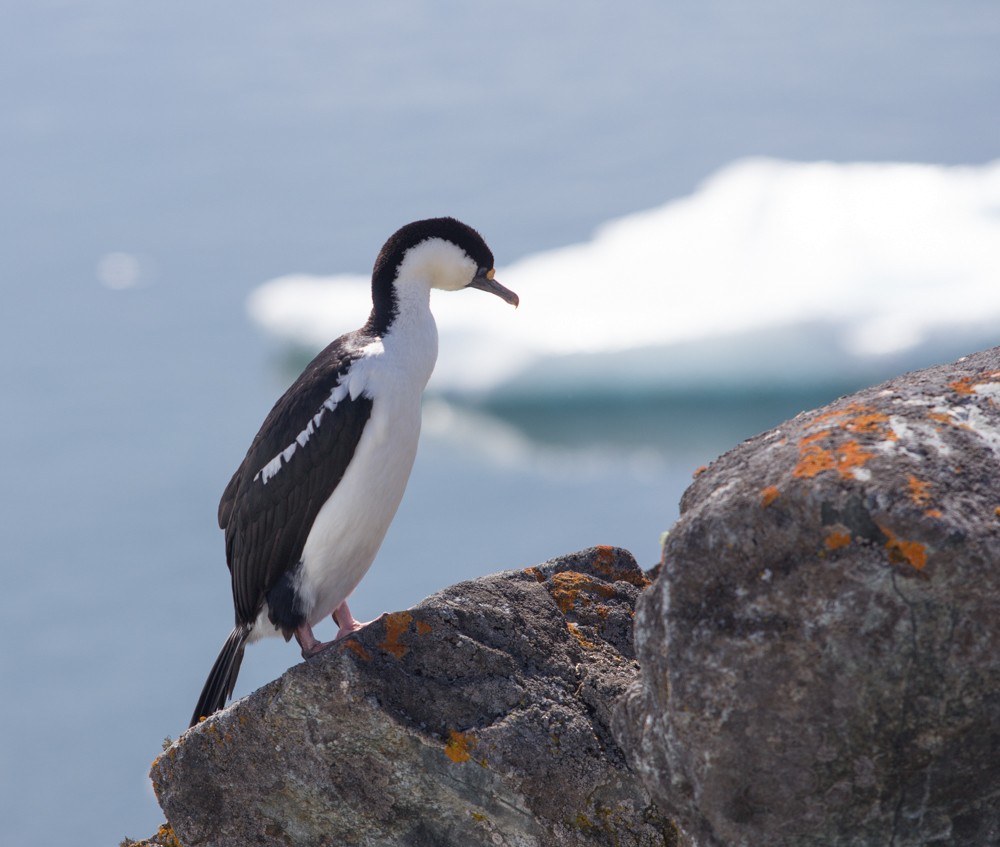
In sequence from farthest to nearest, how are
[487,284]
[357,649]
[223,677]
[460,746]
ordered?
[487,284] → [223,677] → [357,649] → [460,746]

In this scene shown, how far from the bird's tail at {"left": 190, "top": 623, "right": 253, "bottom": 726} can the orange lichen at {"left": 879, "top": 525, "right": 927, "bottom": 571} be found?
108 inches

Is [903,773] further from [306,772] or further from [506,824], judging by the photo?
[306,772]

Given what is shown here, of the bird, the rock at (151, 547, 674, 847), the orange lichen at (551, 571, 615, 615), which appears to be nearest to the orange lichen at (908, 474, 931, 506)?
the rock at (151, 547, 674, 847)

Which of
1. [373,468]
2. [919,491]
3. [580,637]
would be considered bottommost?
[919,491]

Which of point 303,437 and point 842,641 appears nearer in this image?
point 842,641

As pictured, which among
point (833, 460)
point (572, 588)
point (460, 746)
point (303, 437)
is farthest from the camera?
point (303, 437)

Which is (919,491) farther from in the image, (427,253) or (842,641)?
(427,253)

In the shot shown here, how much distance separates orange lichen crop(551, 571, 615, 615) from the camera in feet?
12.6

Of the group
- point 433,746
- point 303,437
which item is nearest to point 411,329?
point 303,437

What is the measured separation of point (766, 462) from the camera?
2607 millimetres

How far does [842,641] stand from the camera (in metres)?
2.41

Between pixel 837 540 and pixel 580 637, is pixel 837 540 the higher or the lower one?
the lower one

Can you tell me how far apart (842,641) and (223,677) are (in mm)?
2662

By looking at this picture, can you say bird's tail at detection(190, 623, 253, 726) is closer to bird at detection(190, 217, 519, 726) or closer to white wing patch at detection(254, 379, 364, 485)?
bird at detection(190, 217, 519, 726)
